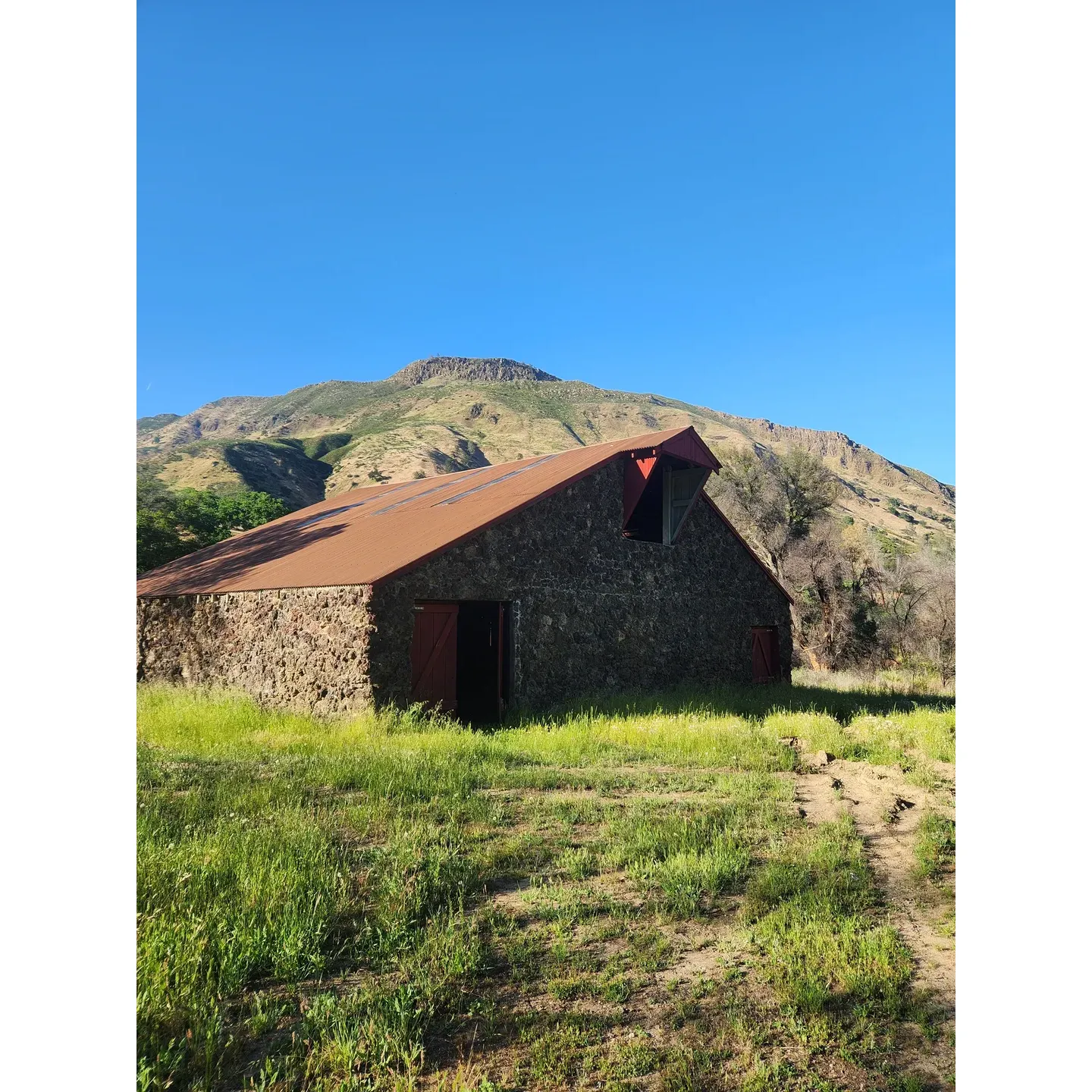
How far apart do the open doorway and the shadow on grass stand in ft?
3.84

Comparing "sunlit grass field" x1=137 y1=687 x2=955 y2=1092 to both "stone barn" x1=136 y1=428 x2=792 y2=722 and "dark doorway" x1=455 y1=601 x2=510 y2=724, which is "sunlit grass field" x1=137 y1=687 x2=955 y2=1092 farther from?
"dark doorway" x1=455 y1=601 x2=510 y2=724

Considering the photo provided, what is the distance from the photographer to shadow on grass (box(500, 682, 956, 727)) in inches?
579

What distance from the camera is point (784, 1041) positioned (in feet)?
11.4

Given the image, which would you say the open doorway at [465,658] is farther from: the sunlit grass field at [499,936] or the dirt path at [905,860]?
the dirt path at [905,860]

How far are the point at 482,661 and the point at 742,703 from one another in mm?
5447

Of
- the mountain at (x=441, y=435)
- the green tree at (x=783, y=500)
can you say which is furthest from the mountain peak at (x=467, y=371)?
the green tree at (x=783, y=500)

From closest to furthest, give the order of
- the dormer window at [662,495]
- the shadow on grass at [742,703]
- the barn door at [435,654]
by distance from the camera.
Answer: the barn door at [435,654] < the shadow on grass at [742,703] < the dormer window at [662,495]

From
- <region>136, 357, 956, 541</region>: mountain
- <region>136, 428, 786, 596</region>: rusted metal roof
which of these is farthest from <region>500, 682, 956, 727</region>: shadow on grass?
<region>136, 357, 956, 541</region>: mountain

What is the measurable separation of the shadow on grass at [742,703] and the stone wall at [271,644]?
3.14 meters

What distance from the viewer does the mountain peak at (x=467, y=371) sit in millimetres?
161500
